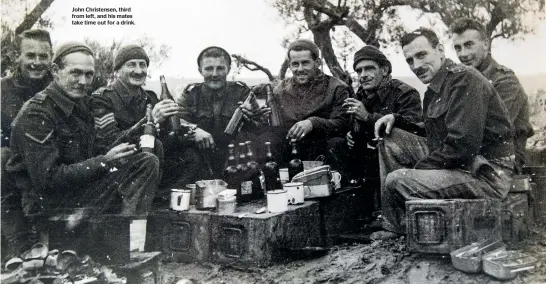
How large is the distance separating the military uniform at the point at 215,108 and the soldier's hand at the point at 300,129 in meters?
0.37

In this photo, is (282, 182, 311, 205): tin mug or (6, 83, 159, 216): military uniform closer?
(6, 83, 159, 216): military uniform

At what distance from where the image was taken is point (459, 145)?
288cm

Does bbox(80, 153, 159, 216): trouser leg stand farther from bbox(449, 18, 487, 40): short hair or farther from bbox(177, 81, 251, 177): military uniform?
bbox(449, 18, 487, 40): short hair

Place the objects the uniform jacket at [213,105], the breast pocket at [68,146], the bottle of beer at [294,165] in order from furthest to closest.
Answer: the uniform jacket at [213,105] → the bottle of beer at [294,165] → the breast pocket at [68,146]

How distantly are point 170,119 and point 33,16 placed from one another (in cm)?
124

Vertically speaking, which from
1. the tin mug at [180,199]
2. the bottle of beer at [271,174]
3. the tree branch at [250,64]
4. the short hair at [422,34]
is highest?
the short hair at [422,34]

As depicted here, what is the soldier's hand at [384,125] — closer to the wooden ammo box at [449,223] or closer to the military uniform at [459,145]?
the military uniform at [459,145]

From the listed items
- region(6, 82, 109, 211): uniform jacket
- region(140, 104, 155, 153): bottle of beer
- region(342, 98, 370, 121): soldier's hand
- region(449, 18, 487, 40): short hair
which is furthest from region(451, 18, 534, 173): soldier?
region(6, 82, 109, 211): uniform jacket

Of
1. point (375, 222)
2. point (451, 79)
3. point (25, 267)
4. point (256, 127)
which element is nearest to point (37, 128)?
point (25, 267)

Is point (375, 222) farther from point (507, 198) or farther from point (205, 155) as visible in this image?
point (205, 155)

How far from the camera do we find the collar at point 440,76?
3051mm

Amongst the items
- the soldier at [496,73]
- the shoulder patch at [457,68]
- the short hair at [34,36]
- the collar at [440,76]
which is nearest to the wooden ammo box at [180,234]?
the short hair at [34,36]

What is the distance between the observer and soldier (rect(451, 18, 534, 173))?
126 inches

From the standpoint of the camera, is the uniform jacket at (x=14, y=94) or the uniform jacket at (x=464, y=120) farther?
the uniform jacket at (x=14, y=94)
